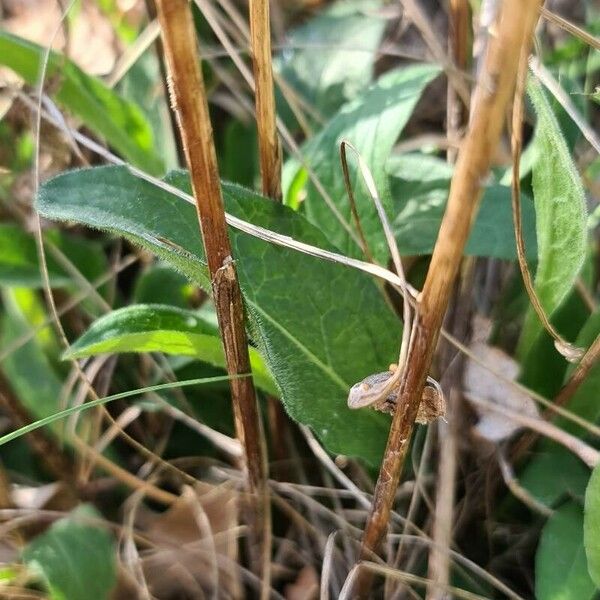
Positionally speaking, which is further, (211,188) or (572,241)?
(572,241)

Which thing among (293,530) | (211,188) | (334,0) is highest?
(334,0)

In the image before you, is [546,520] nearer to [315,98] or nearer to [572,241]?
[572,241]

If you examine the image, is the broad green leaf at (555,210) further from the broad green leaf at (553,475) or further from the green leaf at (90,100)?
the green leaf at (90,100)

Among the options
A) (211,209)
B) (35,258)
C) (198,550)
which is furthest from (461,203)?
(35,258)

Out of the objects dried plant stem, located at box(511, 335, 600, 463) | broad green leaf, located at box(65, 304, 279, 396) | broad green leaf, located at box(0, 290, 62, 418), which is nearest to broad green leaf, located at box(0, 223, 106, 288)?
broad green leaf, located at box(0, 290, 62, 418)

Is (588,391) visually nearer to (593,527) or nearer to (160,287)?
(593,527)

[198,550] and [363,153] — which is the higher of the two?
[363,153]

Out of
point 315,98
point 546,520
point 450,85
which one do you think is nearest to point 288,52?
point 315,98

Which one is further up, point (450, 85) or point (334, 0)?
point (334, 0)
